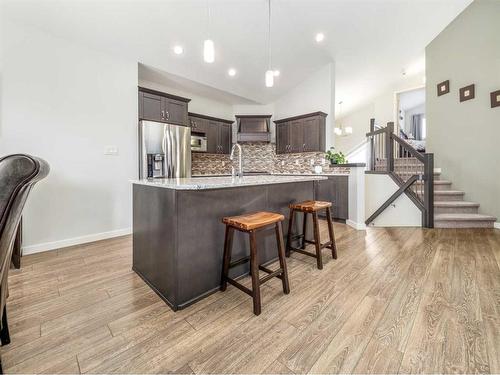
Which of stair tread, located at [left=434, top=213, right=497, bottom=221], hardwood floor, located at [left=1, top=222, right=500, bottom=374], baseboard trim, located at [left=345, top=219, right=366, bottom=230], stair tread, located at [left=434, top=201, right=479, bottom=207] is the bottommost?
hardwood floor, located at [left=1, top=222, right=500, bottom=374]

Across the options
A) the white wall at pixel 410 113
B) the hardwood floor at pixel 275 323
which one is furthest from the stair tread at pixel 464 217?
the white wall at pixel 410 113

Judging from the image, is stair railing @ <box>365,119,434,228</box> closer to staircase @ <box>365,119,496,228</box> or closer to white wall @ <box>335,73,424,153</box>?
staircase @ <box>365,119,496,228</box>

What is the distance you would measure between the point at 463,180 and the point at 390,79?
13.4 ft

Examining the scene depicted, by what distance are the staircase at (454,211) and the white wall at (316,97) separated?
2.30 m

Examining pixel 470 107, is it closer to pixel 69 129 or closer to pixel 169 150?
pixel 169 150

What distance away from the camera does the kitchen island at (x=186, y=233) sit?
1.61 metres

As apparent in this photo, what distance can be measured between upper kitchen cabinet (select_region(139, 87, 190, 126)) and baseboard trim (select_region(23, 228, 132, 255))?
1865mm

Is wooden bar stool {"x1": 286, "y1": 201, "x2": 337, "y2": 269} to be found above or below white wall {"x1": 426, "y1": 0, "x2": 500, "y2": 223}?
below

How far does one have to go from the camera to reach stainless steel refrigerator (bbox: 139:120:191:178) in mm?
3598

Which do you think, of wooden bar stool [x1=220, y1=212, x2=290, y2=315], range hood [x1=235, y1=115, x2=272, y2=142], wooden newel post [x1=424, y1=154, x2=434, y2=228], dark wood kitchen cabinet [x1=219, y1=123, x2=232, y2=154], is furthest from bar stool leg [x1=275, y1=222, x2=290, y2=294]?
range hood [x1=235, y1=115, x2=272, y2=142]

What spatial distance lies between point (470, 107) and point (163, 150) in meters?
5.51

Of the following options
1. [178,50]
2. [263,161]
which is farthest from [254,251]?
[263,161]

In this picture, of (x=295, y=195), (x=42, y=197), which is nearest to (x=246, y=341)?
(x=295, y=195)

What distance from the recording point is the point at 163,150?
3.77 meters
